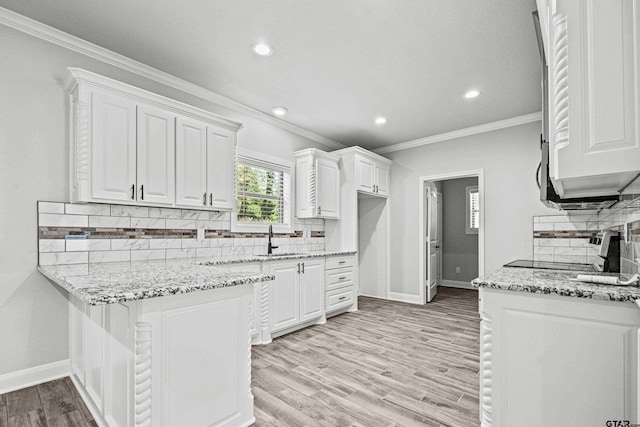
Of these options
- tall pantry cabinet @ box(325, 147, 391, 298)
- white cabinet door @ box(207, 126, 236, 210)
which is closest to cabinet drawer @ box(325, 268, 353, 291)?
tall pantry cabinet @ box(325, 147, 391, 298)

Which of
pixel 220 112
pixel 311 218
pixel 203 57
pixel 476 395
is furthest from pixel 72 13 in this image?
pixel 476 395

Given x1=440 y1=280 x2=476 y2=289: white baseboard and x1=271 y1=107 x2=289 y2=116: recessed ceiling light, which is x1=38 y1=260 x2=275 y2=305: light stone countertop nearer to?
x1=271 y1=107 x2=289 y2=116: recessed ceiling light

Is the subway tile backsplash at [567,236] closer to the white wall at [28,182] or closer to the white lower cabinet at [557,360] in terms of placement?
the white lower cabinet at [557,360]

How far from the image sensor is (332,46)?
2633 mm

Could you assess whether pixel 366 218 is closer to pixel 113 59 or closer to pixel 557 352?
pixel 113 59

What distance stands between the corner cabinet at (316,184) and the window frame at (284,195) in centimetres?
10

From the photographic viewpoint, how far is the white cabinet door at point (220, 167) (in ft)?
10.3

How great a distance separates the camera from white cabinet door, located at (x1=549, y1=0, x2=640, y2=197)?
0.95 metres

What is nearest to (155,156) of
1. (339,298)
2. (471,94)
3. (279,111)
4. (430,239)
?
(279,111)

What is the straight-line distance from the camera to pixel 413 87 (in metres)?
3.36

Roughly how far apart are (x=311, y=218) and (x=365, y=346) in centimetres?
198

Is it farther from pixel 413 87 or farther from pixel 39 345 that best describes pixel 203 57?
pixel 39 345

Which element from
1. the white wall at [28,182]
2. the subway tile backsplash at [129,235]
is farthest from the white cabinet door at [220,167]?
the white wall at [28,182]

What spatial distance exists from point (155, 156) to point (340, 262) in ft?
8.43
